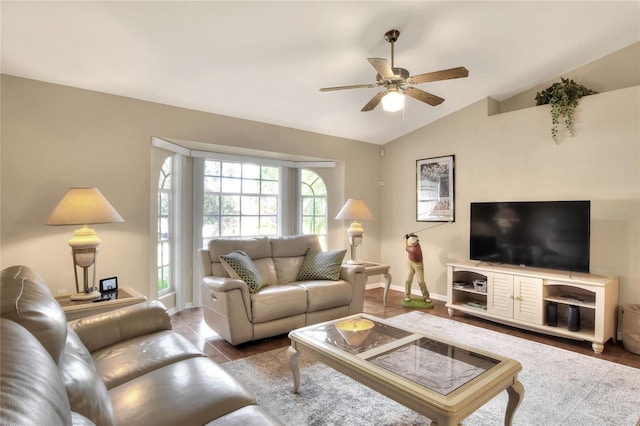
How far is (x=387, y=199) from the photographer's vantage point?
5.69 meters

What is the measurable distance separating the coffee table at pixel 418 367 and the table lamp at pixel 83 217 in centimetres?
177

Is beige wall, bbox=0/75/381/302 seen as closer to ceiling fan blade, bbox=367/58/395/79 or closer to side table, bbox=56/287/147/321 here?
side table, bbox=56/287/147/321

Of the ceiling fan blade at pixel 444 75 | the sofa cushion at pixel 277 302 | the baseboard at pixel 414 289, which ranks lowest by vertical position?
the baseboard at pixel 414 289

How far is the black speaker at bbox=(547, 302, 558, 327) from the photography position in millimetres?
3382

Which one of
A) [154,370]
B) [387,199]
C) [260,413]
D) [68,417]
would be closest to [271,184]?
[387,199]

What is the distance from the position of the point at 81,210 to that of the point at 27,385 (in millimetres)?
2270

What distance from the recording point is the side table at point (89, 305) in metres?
2.41

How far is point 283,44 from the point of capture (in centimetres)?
292

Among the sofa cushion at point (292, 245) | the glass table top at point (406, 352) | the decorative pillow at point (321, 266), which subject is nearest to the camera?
the glass table top at point (406, 352)

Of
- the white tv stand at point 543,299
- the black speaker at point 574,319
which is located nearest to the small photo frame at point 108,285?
the white tv stand at point 543,299

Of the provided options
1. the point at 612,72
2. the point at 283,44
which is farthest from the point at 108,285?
the point at 612,72

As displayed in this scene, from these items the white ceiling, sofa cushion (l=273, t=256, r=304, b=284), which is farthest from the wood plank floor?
the white ceiling

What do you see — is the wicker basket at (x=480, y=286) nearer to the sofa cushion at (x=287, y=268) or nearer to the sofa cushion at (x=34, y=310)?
the sofa cushion at (x=287, y=268)

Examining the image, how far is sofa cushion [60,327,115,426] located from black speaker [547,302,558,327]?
3812 mm
